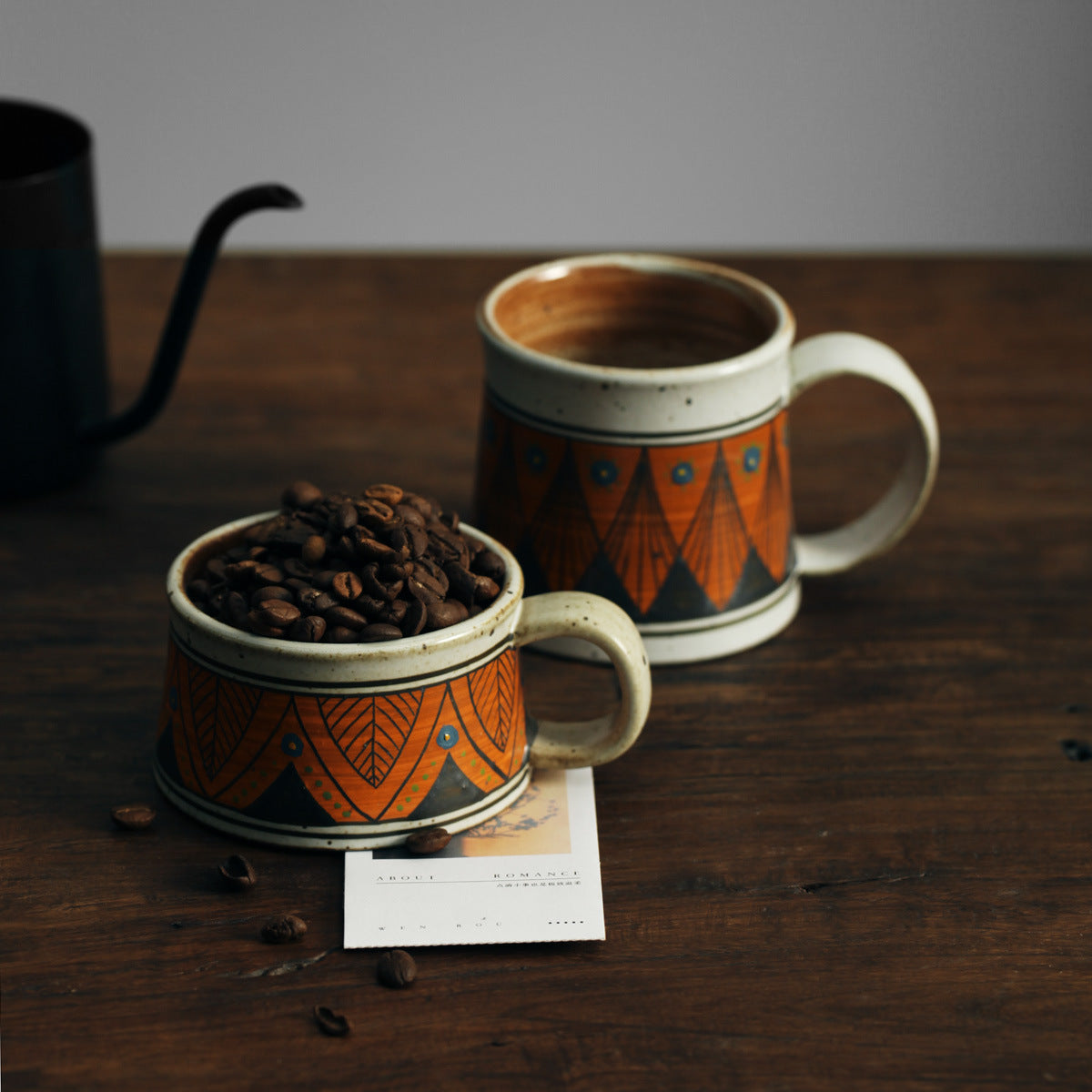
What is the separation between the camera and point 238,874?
2.73 feet

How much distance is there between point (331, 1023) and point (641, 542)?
40 centimetres

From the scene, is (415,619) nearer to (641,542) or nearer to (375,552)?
(375,552)

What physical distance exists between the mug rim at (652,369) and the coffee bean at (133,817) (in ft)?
1.24

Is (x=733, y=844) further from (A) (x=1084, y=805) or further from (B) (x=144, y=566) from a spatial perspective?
(B) (x=144, y=566)

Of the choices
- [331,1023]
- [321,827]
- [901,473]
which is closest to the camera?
[331,1023]

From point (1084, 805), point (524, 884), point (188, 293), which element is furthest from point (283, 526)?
point (1084, 805)

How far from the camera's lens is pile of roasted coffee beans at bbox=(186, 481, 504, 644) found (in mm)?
824

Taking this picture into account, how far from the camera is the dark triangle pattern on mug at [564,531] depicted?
102cm

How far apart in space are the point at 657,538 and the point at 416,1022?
1.28ft

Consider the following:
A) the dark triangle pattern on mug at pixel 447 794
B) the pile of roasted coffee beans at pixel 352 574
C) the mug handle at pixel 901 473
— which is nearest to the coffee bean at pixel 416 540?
the pile of roasted coffee beans at pixel 352 574

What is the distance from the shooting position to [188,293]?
3.90 ft

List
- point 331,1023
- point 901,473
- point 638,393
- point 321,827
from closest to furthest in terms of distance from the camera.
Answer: point 331,1023
point 321,827
point 638,393
point 901,473

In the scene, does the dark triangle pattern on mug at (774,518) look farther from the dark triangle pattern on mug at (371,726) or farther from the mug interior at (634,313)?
the dark triangle pattern on mug at (371,726)

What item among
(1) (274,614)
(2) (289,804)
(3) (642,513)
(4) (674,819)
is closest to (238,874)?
(2) (289,804)
